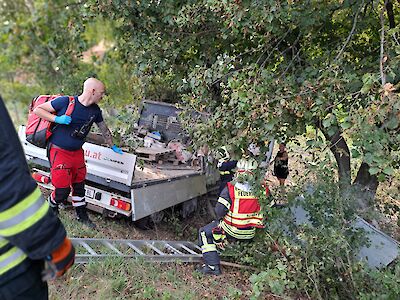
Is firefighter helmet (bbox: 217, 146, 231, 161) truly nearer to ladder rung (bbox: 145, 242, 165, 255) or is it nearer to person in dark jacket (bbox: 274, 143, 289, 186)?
ladder rung (bbox: 145, 242, 165, 255)

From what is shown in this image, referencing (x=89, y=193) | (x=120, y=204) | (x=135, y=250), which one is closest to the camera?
(x=135, y=250)

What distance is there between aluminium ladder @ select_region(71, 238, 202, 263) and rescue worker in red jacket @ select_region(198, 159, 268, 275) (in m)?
0.25

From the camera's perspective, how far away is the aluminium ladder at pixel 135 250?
4684mm

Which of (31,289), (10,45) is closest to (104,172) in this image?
(31,289)

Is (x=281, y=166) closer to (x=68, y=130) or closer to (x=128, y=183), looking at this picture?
(x=128, y=183)

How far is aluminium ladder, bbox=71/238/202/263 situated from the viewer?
4.68 meters

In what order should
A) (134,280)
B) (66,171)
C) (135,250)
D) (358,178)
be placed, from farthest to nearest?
1. (358,178)
2. (66,171)
3. (135,250)
4. (134,280)

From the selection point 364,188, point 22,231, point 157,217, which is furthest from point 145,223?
point 22,231

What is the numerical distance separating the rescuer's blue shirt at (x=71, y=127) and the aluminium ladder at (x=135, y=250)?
1.14m

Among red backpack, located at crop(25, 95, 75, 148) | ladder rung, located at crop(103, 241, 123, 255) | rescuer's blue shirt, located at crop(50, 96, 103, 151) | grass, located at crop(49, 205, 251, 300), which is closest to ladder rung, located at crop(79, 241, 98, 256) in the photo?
grass, located at crop(49, 205, 251, 300)

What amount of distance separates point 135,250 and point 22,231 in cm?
341

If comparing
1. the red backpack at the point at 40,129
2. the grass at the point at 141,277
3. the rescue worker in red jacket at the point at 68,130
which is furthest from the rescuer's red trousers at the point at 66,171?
the grass at the point at 141,277

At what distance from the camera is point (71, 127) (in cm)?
531

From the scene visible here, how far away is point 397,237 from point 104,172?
13.1ft
